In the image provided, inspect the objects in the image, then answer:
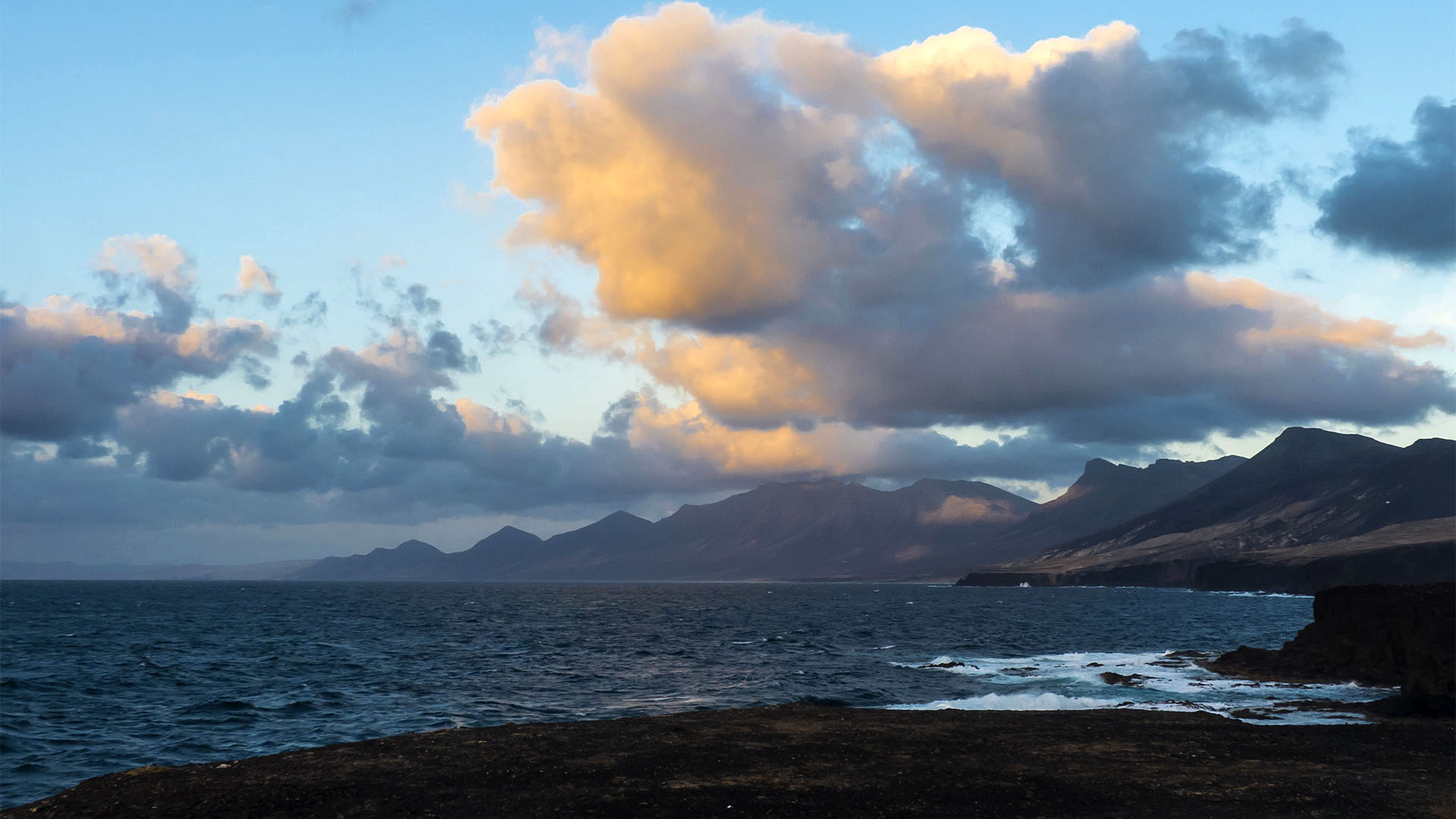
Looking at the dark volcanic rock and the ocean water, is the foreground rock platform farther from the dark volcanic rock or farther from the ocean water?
the ocean water

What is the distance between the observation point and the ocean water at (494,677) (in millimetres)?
38938

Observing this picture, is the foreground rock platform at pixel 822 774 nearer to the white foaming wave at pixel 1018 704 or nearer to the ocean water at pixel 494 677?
the ocean water at pixel 494 677

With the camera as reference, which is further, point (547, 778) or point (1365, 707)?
point (1365, 707)

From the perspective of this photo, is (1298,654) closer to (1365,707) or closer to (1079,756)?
(1365,707)

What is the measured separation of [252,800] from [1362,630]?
5354cm

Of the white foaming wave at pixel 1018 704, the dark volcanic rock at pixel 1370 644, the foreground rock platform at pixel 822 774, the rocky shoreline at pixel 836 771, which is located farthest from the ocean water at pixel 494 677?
the foreground rock platform at pixel 822 774

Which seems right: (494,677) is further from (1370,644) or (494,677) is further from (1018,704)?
(1370,644)

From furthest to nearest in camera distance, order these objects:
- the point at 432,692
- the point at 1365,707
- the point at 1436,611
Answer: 1. the point at 432,692
2. the point at 1436,611
3. the point at 1365,707

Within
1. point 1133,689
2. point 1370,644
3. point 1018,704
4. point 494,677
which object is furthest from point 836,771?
point 1370,644

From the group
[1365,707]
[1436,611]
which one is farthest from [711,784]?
[1436,611]

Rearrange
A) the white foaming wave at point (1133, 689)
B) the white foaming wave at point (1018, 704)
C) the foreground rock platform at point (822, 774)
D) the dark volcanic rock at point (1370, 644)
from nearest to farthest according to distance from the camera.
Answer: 1. the foreground rock platform at point (822, 774)
2. the dark volcanic rock at point (1370, 644)
3. the white foaming wave at point (1133, 689)
4. the white foaming wave at point (1018, 704)

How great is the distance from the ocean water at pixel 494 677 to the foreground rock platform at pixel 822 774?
9.79 meters

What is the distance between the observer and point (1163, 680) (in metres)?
50.8

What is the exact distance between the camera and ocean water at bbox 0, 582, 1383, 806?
128 feet
